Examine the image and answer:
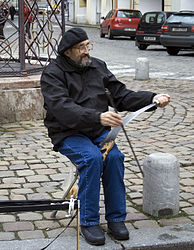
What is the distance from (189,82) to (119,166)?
28.1 feet

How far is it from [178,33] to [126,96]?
627 inches

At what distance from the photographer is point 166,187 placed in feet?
15.0

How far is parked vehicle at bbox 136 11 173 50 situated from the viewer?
22.3 metres

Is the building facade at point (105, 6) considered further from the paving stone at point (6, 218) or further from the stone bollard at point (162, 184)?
the paving stone at point (6, 218)

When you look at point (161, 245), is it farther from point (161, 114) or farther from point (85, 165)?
point (161, 114)

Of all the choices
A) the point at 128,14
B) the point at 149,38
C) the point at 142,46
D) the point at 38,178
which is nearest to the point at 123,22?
the point at 128,14

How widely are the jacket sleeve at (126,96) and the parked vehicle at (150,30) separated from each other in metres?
17.9

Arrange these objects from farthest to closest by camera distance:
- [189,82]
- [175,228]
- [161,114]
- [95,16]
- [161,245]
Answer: [95,16] → [189,82] → [161,114] → [175,228] → [161,245]

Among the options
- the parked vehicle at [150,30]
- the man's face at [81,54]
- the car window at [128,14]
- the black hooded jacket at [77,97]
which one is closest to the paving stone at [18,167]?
the black hooded jacket at [77,97]

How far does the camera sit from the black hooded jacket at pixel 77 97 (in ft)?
13.4

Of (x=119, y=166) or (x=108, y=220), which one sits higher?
(x=119, y=166)

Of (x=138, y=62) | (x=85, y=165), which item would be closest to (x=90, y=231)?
(x=85, y=165)

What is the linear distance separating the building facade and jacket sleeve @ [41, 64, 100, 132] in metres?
30.0

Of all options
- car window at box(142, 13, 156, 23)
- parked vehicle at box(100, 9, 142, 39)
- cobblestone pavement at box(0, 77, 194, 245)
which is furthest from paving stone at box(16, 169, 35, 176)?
parked vehicle at box(100, 9, 142, 39)
